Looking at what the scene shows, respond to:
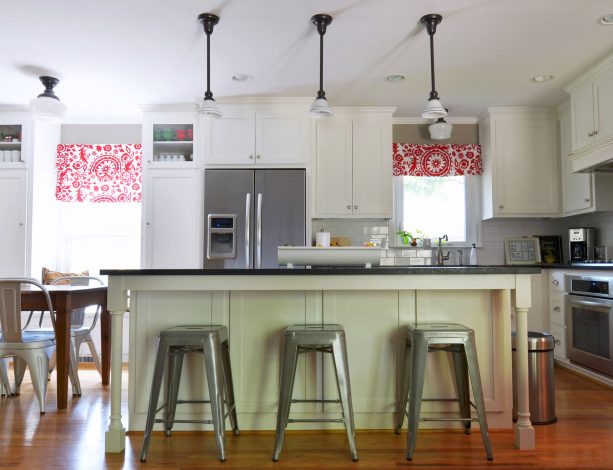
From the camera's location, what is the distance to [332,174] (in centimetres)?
504

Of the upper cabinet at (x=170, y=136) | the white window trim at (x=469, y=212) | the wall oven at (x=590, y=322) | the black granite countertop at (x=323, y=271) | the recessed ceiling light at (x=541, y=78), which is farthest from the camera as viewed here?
the white window trim at (x=469, y=212)

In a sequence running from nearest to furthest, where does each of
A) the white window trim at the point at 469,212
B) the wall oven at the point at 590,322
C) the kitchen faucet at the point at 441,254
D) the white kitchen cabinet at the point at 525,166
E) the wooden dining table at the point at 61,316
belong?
the wooden dining table at the point at 61,316 < the wall oven at the point at 590,322 < the white kitchen cabinet at the point at 525,166 < the kitchen faucet at the point at 441,254 < the white window trim at the point at 469,212

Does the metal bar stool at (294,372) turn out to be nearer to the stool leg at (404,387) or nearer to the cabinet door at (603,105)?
the stool leg at (404,387)

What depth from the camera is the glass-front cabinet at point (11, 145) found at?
16.4 ft

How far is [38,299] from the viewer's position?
341 cm

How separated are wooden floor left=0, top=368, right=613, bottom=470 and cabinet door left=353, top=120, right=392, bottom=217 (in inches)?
98.0

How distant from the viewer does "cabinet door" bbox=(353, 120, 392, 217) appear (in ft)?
16.5

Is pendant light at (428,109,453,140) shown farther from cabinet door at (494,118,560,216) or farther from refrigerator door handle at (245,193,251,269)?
refrigerator door handle at (245,193,251,269)

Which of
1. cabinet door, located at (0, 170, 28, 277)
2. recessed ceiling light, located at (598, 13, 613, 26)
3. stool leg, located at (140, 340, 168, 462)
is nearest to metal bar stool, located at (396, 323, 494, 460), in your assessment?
stool leg, located at (140, 340, 168, 462)

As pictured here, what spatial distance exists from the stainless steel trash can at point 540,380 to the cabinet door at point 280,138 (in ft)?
8.77

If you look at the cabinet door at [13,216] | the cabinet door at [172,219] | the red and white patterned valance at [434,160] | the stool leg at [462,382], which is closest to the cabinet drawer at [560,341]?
the red and white patterned valance at [434,160]

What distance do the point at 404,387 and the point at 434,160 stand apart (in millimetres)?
3249

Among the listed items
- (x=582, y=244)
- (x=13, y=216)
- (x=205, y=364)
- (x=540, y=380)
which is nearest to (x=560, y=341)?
(x=582, y=244)

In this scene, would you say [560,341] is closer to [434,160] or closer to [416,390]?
[434,160]
